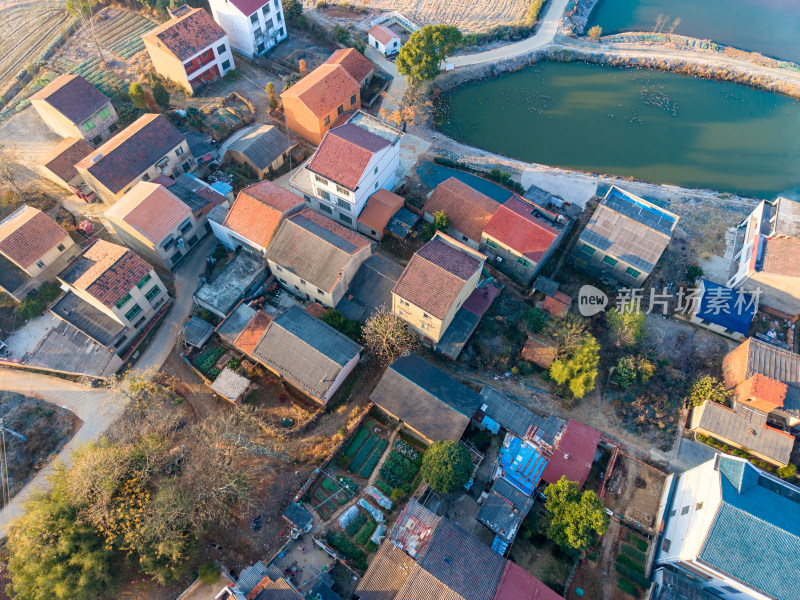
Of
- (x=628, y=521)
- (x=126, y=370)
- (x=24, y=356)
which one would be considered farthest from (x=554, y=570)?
(x=24, y=356)

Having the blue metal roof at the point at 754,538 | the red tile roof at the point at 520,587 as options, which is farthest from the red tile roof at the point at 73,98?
the blue metal roof at the point at 754,538

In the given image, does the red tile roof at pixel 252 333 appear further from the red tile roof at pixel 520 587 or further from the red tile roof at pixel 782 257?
the red tile roof at pixel 782 257

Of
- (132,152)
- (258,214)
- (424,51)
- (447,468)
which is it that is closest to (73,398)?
(258,214)

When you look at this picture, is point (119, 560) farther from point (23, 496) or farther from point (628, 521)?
point (628, 521)

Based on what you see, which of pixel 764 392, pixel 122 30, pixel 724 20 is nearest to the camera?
pixel 764 392

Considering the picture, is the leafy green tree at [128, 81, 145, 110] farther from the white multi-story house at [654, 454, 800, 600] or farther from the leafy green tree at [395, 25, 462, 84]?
the white multi-story house at [654, 454, 800, 600]

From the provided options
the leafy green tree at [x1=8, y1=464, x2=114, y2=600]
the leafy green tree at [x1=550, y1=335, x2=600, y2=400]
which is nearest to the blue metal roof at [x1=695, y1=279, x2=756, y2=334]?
the leafy green tree at [x1=550, y1=335, x2=600, y2=400]

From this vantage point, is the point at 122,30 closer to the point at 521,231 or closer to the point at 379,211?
the point at 379,211
